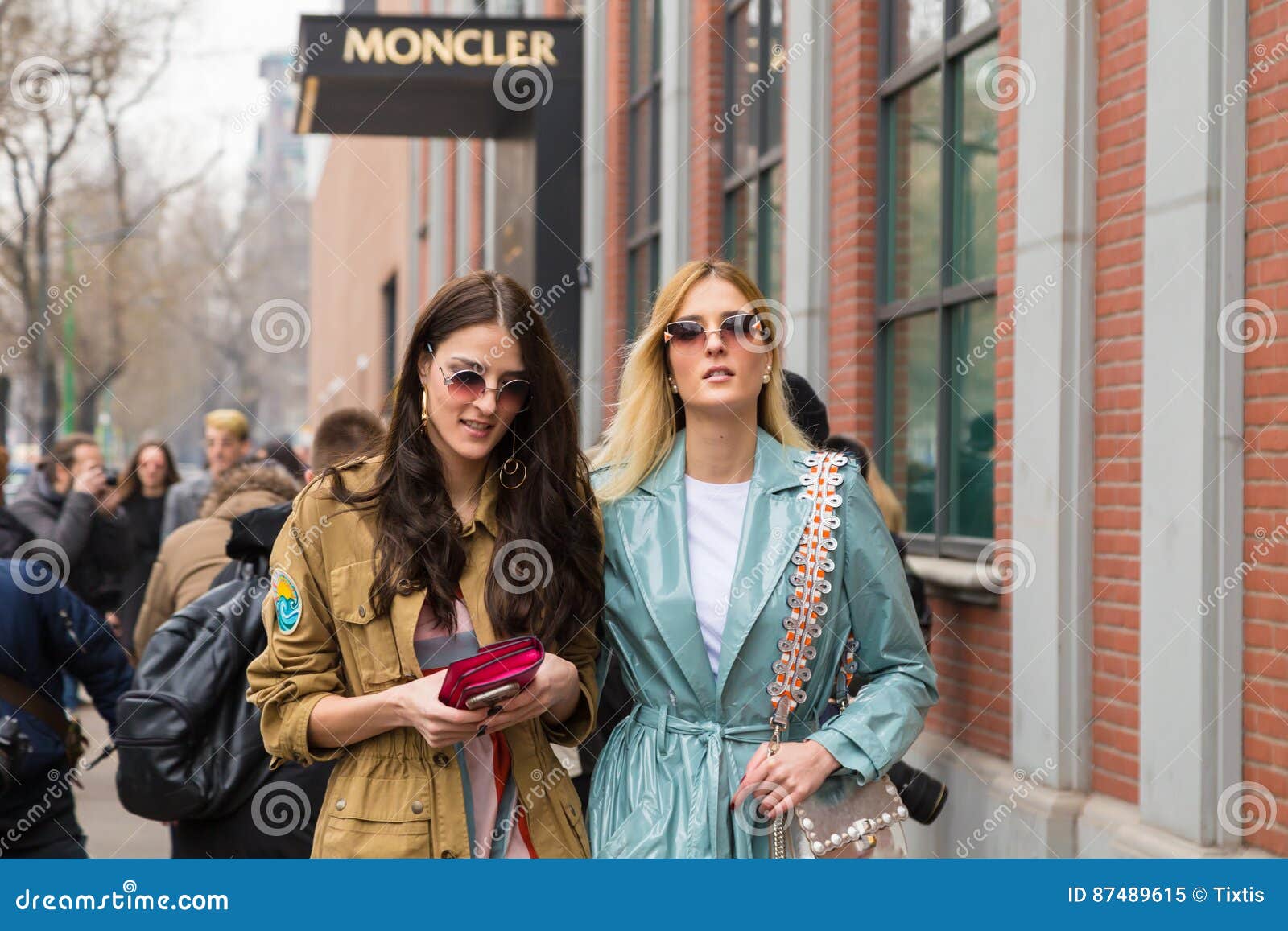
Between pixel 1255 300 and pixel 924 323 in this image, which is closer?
pixel 1255 300

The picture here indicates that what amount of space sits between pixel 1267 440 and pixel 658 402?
2202 mm

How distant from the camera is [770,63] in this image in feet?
32.0

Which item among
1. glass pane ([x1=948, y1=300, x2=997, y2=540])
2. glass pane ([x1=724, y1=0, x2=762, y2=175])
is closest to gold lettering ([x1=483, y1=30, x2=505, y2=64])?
glass pane ([x1=724, y1=0, x2=762, y2=175])

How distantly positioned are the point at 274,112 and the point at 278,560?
387ft

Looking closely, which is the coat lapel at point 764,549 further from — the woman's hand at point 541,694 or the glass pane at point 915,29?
the glass pane at point 915,29

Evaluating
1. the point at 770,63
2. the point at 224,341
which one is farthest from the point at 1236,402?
the point at 224,341

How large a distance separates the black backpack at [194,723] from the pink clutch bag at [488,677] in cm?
135

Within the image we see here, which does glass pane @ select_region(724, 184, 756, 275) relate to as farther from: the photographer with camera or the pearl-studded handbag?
the pearl-studded handbag

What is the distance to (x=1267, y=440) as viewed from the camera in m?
4.67

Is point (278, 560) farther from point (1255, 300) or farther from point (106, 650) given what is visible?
point (1255, 300)

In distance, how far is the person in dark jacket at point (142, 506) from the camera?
10.5 m

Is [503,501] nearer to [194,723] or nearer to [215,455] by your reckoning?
[194,723]

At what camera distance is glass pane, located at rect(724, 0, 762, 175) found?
1021 cm

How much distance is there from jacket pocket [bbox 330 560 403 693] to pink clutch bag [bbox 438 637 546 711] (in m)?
0.21
